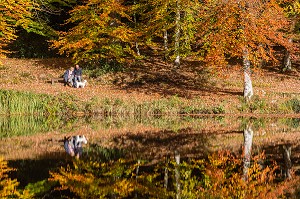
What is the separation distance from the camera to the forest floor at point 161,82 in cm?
2703

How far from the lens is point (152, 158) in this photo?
1287 cm

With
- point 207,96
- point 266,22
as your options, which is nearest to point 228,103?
point 207,96

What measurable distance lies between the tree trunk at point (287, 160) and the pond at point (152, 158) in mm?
25

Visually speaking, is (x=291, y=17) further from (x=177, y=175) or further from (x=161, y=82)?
(x=177, y=175)

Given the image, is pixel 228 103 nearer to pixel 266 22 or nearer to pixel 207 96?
pixel 207 96

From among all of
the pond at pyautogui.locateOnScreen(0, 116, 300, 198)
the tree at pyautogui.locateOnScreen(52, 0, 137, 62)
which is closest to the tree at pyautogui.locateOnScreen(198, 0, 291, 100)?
the pond at pyautogui.locateOnScreen(0, 116, 300, 198)

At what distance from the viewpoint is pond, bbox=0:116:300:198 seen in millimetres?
9680

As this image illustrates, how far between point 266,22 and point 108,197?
59.9ft

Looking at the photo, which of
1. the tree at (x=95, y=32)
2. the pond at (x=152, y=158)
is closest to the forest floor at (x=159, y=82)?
the tree at (x=95, y=32)

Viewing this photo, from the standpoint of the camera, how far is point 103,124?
824 inches

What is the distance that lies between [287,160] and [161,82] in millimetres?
17712

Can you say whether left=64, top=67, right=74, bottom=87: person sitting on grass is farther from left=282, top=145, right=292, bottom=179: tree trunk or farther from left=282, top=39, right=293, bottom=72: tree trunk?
left=282, top=145, right=292, bottom=179: tree trunk

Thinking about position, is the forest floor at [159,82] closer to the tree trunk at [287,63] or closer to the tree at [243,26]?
the tree trunk at [287,63]

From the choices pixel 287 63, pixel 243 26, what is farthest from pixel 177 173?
pixel 287 63
